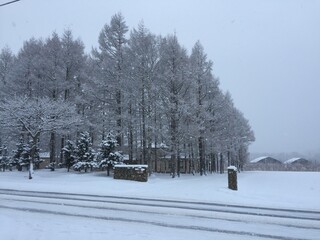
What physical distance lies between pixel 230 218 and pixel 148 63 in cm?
2123

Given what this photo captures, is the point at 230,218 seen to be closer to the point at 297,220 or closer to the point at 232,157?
the point at 297,220

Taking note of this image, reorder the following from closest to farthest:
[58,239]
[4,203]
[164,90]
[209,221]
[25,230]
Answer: [58,239] < [25,230] < [209,221] < [4,203] < [164,90]

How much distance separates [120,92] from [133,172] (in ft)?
31.2

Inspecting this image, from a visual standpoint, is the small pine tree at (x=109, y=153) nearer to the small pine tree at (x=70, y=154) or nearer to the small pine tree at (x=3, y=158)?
the small pine tree at (x=70, y=154)

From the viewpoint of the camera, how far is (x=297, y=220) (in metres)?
10.4

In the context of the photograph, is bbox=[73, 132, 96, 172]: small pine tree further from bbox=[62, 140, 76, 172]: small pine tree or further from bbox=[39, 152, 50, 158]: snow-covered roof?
bbox=[39, 152, 50, 158]: snow-covered roof

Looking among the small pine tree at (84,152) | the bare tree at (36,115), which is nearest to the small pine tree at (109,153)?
the small pine tree at (84,152)

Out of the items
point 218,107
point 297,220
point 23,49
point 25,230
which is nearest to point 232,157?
point 218,107

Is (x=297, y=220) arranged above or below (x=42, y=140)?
below

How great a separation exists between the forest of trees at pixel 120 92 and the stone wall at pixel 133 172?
4.74 m

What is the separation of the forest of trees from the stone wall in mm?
4742

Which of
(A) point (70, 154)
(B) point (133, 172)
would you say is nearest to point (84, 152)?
(A) point (70, 154)

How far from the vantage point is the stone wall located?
24328mm

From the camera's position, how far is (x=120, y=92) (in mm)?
31375
